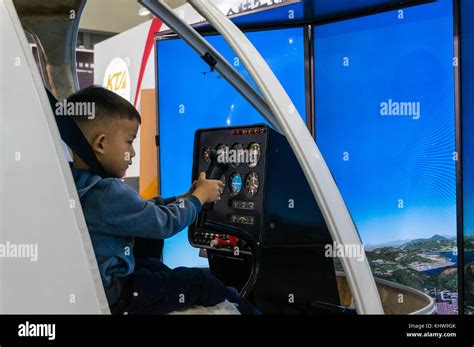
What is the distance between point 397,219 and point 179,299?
2.46 m

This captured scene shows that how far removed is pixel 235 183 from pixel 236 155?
118 millimetres

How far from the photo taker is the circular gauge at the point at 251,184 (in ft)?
6.47

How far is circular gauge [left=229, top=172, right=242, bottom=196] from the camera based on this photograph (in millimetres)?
2057

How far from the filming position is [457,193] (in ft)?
10.3

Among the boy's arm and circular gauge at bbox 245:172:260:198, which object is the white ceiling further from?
the boy's arm

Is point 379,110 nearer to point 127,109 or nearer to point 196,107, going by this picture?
point 196,107

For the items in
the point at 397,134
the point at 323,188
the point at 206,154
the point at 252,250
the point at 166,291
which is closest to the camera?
the point at 323,188

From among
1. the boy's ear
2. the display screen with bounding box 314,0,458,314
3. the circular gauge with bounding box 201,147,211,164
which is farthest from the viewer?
the display screen with bounding box 314,0,458,314

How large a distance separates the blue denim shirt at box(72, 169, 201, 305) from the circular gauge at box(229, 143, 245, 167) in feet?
2.14

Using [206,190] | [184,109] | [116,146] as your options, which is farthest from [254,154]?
[184,109]

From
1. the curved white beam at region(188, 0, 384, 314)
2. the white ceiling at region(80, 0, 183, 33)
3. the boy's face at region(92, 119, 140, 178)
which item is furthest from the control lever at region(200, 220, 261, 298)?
the white ceiling at region(80, 0, 183, 33)

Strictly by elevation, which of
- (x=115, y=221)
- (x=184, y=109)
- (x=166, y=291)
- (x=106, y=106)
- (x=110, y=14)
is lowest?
(x=166, y=291)

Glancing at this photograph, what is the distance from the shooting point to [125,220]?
4.45 ft

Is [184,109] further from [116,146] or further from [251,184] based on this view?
[116,146]
